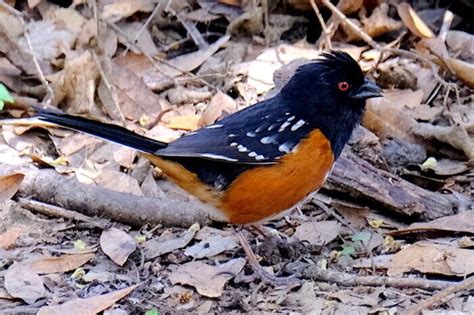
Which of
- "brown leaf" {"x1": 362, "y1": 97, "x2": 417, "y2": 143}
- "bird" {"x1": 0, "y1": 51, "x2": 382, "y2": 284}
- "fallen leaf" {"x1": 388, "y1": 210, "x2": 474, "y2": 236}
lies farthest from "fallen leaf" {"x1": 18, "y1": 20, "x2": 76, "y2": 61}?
"fallen leaf" {"x1": 388, "y1": 210, "x2": 474, "y2": 236}

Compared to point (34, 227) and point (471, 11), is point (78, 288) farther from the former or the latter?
point (471, 11)

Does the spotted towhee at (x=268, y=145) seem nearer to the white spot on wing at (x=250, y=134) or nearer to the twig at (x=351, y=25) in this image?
the white spot on wing at (x=250, y=134)

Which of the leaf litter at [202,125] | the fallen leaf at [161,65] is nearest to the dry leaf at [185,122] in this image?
the leaf litter at [202,125]

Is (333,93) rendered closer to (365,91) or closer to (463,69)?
(365,91)

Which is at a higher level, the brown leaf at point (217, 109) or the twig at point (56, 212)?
the brown leaf at point (217, 109)

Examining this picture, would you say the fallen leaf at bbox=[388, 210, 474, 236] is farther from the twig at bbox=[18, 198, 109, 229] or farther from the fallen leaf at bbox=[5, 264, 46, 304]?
the fallen leaf at bbox=[5, 264, 46, 304]

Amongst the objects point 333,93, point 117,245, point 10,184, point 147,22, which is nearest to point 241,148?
point 333,93
